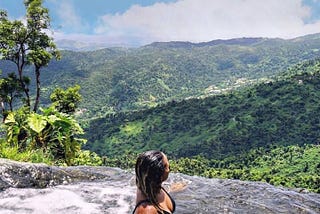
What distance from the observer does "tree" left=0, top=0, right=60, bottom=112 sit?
22.0 meters

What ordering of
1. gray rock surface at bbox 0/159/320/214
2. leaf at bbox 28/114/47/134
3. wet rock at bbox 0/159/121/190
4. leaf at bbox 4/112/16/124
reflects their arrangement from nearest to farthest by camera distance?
1. gray rock surface at bbox 0/159/320/214
2. wet rock at bbox 0/159/121/190
3. leaf at bbox 28/114/47/134
4. leaf at bbox 4/112/16/124

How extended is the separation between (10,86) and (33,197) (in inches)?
529

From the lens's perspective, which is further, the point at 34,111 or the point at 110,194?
the point at 34,111

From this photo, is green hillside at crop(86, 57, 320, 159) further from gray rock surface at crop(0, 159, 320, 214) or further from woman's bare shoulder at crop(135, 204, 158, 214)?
woman's bare shoulder at crop(135, 204, 158, 214)

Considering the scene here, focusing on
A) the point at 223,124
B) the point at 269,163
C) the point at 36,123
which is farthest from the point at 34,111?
the point at 223,124

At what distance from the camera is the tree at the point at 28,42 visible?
2197 cm

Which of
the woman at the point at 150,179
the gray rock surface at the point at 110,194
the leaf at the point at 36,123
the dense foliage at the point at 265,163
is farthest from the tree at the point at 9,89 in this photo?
the dense foliage at the point at 265,163

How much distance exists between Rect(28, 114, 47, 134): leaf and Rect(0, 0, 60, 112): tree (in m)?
7.93

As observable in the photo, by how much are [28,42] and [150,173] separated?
2084cm

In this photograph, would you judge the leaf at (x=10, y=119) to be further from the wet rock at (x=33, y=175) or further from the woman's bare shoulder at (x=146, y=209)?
the woman's bare shoulder at (x=146, y=209)

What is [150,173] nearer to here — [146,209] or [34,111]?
[146,209]

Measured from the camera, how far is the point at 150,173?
395cm

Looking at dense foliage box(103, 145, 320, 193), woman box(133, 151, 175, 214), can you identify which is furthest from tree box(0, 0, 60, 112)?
dense foliage box(103, 145, 320, 193)

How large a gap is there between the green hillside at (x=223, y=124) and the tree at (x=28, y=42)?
357ft
